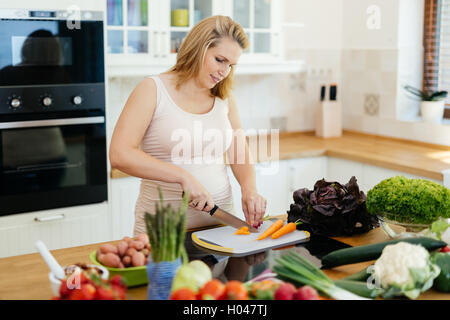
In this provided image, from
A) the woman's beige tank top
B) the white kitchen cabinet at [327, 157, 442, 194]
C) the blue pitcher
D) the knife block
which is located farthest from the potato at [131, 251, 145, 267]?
the knife block

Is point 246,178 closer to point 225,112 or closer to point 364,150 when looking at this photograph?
point 225,112

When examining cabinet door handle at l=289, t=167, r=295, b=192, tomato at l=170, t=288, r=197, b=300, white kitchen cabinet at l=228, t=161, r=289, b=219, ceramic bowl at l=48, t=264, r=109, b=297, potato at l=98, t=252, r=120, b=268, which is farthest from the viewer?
cabinet door handle at l=289, t=167, r=295, b=192

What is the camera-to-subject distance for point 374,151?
3.45 m

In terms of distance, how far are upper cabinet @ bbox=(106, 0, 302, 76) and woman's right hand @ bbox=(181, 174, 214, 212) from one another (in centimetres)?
132

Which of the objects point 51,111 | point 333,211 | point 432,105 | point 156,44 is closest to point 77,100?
point 51,111

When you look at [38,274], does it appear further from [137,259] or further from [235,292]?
[235,292]

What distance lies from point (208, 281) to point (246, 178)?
3.54 ft

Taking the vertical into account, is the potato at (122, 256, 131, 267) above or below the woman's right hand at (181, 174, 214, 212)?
below

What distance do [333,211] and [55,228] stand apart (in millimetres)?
1593

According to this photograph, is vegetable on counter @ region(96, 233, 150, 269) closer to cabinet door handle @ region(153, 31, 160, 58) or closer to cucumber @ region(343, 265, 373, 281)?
cucumber @ region(343, 265, 373, 281)

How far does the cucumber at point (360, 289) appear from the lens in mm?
1316

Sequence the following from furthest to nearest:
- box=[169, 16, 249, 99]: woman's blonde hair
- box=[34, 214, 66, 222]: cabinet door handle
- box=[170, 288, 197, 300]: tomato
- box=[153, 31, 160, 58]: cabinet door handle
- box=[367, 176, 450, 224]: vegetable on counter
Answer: box=[153, 31, 160, 58]: cabinet door handle
box=[34, 214, 66, 222]: cabinet door handle
box=[169, 16, 249, 99]: woman's blonde hair
box=[367, 176, 450, 224]: vegetable on counter
box=[170, 288, 197, 300]: tomato

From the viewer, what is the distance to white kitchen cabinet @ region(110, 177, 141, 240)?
3018 mm
